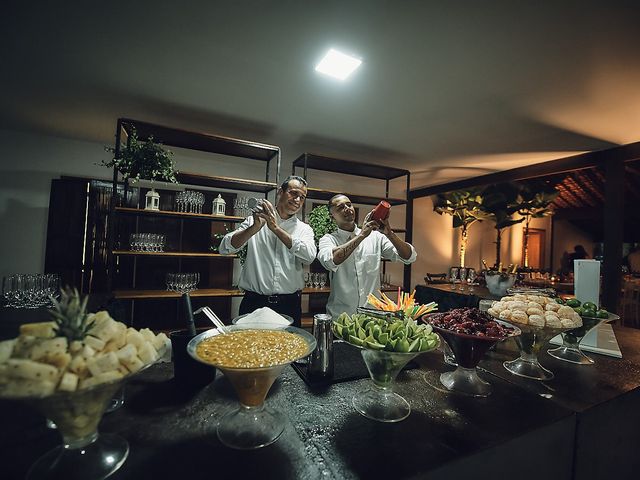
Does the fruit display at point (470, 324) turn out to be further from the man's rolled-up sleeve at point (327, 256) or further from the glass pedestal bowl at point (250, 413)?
the man's rolled-up sleeve at point (327, 256)

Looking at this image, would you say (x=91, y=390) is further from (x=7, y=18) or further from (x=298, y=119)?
(x=298, y=119)

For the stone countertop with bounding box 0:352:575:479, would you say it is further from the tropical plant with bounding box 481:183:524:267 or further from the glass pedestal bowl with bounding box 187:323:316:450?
the tropical plant with bounding box 481:183:524:267

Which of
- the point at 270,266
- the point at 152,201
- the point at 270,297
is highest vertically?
the point at 152,201

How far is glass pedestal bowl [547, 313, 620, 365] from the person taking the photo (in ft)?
4.47

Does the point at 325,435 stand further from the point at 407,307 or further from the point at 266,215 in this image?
the point at 266,215

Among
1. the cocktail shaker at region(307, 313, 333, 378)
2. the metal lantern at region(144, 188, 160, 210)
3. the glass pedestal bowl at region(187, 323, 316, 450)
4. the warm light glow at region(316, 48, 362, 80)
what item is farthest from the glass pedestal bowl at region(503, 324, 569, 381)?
the metal lantern at region(144, 188, 160, 210)

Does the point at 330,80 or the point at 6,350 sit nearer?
the point at 6,350

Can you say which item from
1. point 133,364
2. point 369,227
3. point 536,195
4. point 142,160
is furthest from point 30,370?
point 536,195

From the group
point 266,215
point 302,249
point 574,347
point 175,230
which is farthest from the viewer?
point 175,230

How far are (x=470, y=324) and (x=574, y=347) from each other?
2.93ft

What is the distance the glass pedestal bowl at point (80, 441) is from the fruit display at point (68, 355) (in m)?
0.02

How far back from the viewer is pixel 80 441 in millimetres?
635

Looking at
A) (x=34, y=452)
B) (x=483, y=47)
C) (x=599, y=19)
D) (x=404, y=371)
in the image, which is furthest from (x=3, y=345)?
(x=599, y=19)

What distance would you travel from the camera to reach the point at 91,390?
54 centimetres
